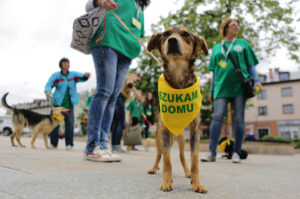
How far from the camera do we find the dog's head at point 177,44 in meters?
2.16

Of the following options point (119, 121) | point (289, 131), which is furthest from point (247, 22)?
point (289, 131)

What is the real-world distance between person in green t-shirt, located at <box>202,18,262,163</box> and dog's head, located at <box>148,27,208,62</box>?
2.06m

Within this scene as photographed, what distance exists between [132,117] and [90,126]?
4.71 meters

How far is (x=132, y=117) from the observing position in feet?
25.6

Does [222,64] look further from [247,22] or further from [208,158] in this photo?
[247,22]

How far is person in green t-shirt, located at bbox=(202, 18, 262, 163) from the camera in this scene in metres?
4.26

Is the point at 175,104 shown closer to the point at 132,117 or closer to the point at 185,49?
the point at 185,49

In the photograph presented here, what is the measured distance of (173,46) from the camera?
85.0 inches

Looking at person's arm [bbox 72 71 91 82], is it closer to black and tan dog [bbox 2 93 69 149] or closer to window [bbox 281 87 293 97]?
black and tan dog [bbox 2 93 69 149]

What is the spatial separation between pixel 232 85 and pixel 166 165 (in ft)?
9.09

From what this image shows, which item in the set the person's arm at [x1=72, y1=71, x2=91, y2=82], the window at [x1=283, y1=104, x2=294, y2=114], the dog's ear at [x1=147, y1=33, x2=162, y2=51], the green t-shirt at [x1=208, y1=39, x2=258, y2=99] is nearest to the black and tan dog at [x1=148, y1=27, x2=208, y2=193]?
the dog's ear at [x1=147, y1=33, x2=162, y2=51]

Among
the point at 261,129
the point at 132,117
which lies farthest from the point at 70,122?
the point at 261,129

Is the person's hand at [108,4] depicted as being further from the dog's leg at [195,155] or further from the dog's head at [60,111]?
the dog's head at [60,111]

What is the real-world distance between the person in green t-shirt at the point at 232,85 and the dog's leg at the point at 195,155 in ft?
7.09
